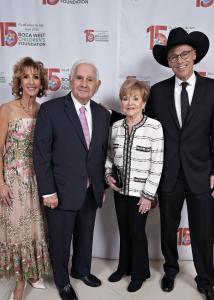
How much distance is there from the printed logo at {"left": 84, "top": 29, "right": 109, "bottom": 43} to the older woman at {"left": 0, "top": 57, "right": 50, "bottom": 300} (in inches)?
23.2

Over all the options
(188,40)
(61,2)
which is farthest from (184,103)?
(61,2)

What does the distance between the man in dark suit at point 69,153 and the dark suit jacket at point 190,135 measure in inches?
14.9

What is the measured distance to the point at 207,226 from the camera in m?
2.09

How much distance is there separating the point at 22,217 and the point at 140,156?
83 centimetres

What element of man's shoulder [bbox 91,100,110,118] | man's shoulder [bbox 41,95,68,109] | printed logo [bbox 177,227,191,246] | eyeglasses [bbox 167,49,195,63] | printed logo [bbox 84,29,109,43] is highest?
printed logo [bbox 84,29,109,43]

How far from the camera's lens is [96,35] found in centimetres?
237

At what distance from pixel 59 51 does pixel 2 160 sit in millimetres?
968

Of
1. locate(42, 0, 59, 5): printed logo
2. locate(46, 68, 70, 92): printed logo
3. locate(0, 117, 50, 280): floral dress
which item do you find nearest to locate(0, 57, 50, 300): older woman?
Result: locate(0, 117, 50, 280): floral dress

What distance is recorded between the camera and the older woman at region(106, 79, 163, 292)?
1.94 meters

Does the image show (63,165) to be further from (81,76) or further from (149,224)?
(149,224)

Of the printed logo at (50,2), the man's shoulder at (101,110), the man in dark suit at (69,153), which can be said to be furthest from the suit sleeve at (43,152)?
the printed logo at (50,2)

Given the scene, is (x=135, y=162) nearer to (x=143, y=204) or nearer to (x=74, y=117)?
(x=143, y=204)

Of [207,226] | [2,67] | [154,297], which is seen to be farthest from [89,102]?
[154,297]

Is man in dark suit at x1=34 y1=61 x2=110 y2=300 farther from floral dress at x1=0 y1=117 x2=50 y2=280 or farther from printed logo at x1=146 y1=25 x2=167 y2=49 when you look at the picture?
printed logo at x1=146 y1=25 x2=167 y2=49
